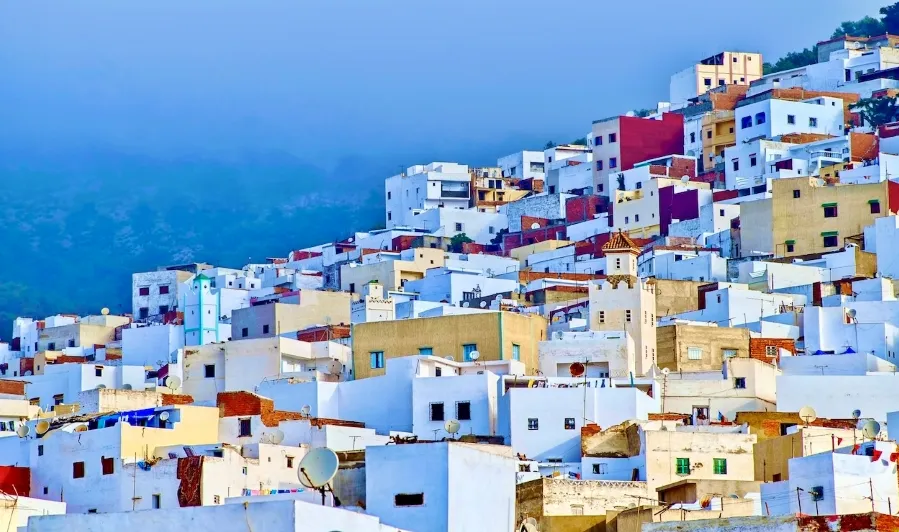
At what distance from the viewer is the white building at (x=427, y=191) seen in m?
78.5

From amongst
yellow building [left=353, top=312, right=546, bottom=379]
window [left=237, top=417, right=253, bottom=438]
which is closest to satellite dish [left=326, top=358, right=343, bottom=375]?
yellow building [left=353, top=312, right=546, bottom=379]

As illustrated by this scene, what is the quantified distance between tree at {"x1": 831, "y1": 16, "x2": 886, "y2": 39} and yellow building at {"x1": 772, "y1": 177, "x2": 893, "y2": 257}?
34.1 m

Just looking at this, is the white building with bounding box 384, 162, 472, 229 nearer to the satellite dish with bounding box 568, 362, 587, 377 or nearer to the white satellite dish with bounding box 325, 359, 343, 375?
the white satellite dish with bounding box 325, 359, 343, 375

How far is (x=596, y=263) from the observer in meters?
61.4

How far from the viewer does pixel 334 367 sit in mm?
44500

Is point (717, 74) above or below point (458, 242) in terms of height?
above

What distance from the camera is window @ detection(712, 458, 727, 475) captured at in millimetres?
33875

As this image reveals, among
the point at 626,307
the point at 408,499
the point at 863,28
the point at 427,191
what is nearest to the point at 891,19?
the point at 863,28

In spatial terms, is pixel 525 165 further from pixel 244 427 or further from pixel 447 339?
pixel 244 427

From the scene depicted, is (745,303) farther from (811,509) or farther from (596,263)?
(811,509)

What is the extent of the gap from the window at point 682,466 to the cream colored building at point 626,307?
853 cm

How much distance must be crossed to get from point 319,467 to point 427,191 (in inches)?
→ 2174

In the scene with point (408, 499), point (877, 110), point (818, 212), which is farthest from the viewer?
point (877, 110)

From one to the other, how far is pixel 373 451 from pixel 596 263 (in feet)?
117
